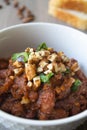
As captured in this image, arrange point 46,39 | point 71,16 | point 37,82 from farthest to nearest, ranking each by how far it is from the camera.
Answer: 1. point 71,16
2. point 46,39
3. point 37,82

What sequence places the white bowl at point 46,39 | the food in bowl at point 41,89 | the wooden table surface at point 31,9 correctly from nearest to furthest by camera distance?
the food in bowl at point 41,89 < the white bowl at point 46,39 < the wooden table surface at point 31,9

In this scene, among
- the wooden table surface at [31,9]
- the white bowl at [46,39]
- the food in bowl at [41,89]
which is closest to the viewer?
the food in bowl at [41,89]

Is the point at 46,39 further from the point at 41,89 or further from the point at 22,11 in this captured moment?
the point at 22,11

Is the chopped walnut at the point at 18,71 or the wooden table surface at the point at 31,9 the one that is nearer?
the chopped walnut at the point at 18,71

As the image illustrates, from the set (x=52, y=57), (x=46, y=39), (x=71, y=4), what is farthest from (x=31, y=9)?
(x=52, y=57)

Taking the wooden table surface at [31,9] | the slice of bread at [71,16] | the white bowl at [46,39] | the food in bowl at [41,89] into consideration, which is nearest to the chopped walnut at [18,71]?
the food in bowl at [41,89]

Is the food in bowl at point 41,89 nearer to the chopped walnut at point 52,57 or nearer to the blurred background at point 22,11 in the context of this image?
the chopped walnut at point 52,57

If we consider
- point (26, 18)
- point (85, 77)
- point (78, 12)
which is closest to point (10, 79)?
point (85, 77)
